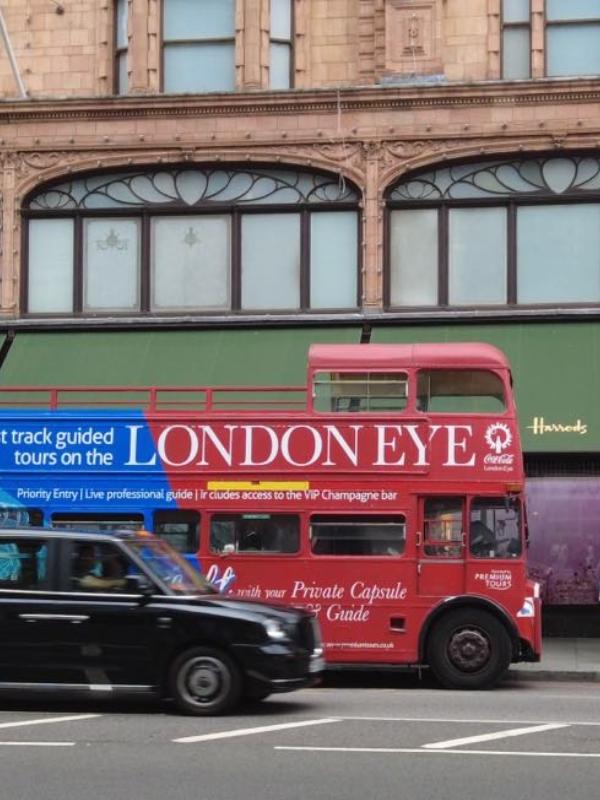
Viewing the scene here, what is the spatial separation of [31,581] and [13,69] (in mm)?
12751

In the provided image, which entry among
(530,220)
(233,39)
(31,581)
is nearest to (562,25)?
(530,220)

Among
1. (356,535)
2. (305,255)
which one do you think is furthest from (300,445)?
(305,255)

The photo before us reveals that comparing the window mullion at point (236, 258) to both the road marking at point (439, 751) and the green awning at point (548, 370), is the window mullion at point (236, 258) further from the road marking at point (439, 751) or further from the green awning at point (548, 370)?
the road marking at point (439, 751)

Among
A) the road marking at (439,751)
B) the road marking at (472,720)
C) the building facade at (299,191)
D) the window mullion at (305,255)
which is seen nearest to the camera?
the road marking at (439,751)

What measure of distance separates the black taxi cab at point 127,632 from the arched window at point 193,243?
34.7 ft

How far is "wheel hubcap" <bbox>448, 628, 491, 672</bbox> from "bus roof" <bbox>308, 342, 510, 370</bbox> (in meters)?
3.02

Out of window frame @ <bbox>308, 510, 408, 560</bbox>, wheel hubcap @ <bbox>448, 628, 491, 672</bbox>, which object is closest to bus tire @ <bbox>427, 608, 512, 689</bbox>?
wheel hubcap @ <bbox>448, 628, 491, 672</bbox>

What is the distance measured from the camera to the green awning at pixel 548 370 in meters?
20.8

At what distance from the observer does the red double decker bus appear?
51.4 feet

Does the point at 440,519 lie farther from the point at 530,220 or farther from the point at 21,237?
the point at 21,237

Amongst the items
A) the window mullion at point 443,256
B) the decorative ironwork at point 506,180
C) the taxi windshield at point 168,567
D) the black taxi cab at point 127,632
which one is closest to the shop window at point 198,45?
the decorative ironwork at point 506,180

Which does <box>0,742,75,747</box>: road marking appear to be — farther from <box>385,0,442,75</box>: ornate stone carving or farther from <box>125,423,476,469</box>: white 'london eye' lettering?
<box>385,0,442,75</box>: ornate stone carving

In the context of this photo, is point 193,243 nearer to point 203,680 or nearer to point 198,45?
point 198,45

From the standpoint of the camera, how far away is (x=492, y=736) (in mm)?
11219
